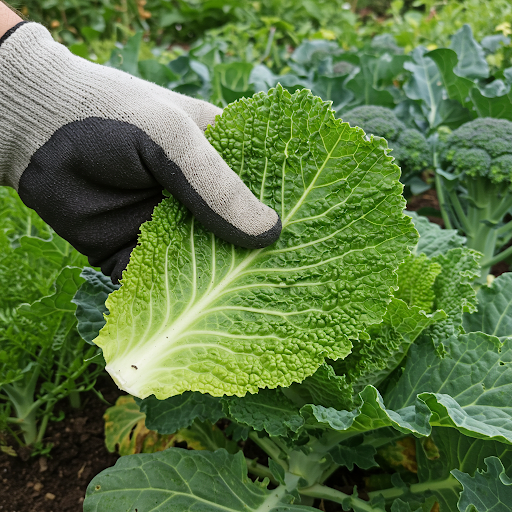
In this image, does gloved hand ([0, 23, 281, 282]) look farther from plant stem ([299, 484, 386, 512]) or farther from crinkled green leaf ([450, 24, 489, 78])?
crinkled green leaf ([450, 24, 489, 78])

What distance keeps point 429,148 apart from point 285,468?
2.00m

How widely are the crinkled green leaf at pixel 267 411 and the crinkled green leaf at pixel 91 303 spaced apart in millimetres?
530

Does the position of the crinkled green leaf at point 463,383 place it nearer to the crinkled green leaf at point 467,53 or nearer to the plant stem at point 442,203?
the plant stem at point 442,203

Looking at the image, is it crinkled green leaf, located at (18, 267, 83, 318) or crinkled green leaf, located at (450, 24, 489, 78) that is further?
crinkled green leaf, located at (450, 24, 489, 78)

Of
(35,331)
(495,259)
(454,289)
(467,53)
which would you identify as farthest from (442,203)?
(35,331)

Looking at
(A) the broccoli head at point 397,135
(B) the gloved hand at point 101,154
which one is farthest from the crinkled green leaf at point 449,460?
(A) the broccoli head at point 397,135

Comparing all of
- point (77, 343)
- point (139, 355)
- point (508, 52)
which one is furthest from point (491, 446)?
point (508, 52)

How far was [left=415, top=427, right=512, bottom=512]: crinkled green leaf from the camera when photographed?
1.54 meters

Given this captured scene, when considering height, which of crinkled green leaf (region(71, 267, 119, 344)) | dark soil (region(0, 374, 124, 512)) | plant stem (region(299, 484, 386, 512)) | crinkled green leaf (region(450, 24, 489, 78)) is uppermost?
crinkled green leaf (region(450, 24, 489, 78))

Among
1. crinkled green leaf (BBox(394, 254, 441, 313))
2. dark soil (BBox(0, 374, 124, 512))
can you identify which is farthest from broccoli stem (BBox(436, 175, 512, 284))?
dark soil (BBox(0, 374, 124, 512))

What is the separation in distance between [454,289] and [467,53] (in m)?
2.50

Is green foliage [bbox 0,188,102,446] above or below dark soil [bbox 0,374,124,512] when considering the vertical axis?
above

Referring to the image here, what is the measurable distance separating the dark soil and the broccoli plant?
224cm

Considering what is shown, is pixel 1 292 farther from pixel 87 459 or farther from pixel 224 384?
pixel 224 384
